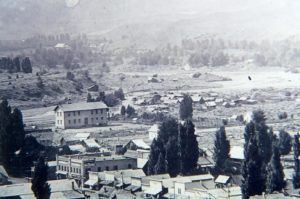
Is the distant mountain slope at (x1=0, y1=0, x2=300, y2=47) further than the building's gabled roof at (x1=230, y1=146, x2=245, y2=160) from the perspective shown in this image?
Yes

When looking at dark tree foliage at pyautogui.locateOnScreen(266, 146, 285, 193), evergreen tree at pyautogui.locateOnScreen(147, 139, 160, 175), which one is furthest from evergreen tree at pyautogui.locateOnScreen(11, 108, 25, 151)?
dark tree foliage at pyautogui.locateOnScreen(266, 146, 285, 193)

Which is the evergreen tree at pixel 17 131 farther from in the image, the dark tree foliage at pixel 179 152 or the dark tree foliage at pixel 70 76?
the dark tree foliage at pixel 70 76

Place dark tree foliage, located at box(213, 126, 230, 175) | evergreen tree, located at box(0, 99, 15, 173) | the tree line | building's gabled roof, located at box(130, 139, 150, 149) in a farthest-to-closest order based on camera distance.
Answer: the tree line
building's gabled roof, located at box(130, 139, 150, 149)
dark tree foliage, located at box(213, 126, 230, 175)
evergreen tree, located at box(0, 99, 15, 173)

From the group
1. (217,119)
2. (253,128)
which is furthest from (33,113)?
(253,128)

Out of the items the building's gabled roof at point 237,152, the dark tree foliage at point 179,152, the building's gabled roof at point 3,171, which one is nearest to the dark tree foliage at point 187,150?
the dark tree foliage at point 179,152

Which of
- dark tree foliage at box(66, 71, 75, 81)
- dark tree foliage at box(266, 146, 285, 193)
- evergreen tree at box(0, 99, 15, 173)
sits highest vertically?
dark tree foliage at box(66, 71, 75, 81)

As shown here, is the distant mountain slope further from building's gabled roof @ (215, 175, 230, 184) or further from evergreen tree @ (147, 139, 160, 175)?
building's gabled roof @ (215, 175, 230, 184)

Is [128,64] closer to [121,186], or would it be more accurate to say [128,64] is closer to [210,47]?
[210,47]
